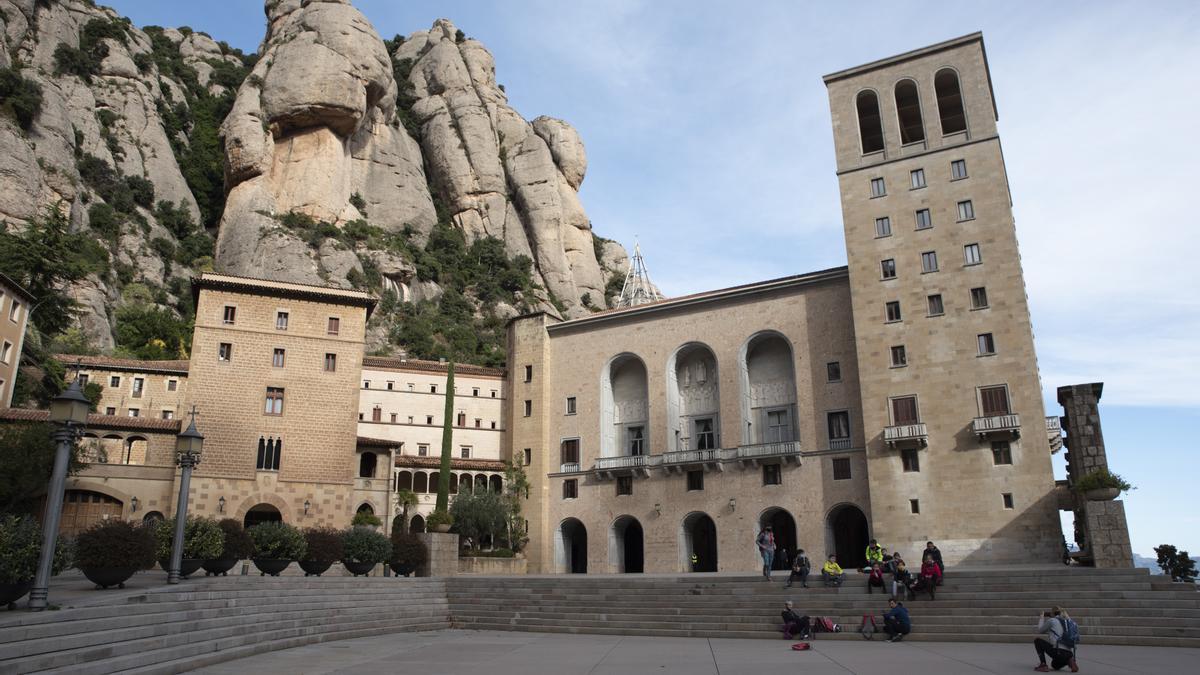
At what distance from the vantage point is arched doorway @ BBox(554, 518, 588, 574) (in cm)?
4031

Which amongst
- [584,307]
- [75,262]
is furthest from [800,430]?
[584,307]

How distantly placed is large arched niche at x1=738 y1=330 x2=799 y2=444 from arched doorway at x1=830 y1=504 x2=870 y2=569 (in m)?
4.63

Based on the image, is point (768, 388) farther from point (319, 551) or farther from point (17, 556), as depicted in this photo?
point (17, 556)

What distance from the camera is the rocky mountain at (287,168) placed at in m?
57.7

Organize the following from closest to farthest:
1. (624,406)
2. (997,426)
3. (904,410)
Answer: (997,426) → (904,410) → (624,406)

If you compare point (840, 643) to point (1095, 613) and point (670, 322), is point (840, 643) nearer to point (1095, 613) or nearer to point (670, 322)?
point (1095, 613)

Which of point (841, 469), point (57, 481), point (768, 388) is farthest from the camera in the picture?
point (768, 388)

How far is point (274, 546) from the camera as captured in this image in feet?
66.4

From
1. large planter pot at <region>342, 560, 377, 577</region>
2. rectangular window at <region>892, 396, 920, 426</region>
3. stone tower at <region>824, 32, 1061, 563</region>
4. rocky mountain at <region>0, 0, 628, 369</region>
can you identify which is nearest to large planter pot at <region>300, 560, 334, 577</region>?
large planter pot at <region>342, 560, 377, 577</region>

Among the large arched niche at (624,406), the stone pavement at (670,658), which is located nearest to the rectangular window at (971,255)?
the large arched niche at (624,406)

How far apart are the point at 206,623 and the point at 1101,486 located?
76.4 ft

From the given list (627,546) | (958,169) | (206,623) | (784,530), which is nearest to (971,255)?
(958,169)

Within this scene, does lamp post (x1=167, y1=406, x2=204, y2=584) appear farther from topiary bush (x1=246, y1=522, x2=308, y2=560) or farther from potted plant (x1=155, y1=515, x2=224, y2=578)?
topiary bush (x1=246, y1=522, x2=308, y2=560)

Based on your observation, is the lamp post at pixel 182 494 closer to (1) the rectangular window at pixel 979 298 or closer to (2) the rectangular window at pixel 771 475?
(2) the rectangular window at pixel 771 475
